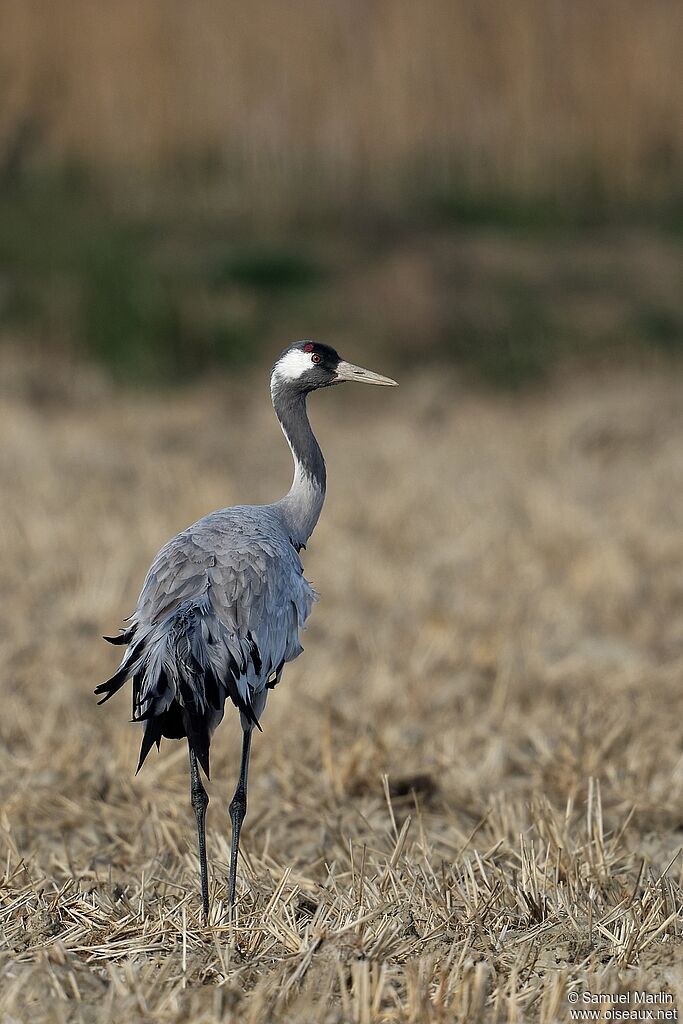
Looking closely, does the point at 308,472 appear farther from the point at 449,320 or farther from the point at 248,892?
the point at 449,320

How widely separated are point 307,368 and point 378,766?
1.96m

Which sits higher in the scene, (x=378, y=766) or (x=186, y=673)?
(x=186, y=673)

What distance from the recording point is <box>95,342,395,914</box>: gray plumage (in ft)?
12.1

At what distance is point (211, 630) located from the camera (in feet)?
12.3

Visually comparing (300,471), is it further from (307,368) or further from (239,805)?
(239,805)

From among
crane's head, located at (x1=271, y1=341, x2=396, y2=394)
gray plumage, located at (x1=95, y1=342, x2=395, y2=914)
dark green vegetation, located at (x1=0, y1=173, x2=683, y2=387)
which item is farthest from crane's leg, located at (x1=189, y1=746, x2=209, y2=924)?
dark green vegetation, located at (x1=0, y1=173, x2=683, y2=387)

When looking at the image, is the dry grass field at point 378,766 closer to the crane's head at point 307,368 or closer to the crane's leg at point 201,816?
the crane's leg at point 201,816

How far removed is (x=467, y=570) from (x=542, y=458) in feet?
19.3

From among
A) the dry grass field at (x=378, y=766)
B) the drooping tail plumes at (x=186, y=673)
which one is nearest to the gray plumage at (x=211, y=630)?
the drooping tail plumes at (x=186, y=673)

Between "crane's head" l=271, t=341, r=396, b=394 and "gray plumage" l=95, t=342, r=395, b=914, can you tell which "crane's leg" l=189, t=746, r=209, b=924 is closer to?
"gray plumage" l=95, t=342, r=395, b=914

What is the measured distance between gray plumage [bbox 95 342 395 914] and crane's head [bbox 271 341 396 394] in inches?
17.4

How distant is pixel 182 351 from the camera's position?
20.4m

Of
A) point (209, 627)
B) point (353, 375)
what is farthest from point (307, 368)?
point (209, 627)

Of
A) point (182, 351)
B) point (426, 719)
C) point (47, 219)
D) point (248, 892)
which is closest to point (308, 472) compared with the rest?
point (248, 892)
